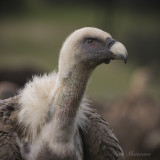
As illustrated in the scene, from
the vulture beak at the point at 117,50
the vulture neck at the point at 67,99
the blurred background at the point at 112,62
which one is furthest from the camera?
the blurred background at the point at 112,62

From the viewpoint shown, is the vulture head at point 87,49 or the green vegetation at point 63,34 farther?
the green vegetation at point 63,34

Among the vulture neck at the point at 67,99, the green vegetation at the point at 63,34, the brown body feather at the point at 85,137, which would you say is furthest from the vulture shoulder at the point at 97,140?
the green vegetation at the point at 63,34

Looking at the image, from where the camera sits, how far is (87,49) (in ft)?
16.6

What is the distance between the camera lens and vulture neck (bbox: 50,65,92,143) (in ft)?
16.9

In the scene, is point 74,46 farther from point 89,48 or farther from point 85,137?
point 85,137

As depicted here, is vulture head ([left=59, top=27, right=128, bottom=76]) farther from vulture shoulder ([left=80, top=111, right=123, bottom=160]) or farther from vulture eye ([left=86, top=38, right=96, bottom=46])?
vulture shoulder ([left=80, top=111, right=123, bottom=160])

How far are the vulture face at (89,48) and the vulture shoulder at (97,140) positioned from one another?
0.73 meters

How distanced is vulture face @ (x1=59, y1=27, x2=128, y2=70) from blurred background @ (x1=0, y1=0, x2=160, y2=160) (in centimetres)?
465

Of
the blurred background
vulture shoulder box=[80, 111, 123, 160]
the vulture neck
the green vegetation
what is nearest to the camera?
the vulture neck

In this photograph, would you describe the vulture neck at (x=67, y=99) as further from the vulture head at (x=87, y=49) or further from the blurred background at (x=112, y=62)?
the blurred background at (x=112, y=62)

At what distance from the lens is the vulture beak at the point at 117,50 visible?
16.0ft

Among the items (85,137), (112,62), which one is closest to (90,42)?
(85,137)

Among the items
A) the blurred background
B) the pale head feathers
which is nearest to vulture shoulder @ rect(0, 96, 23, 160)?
the pale head feathers

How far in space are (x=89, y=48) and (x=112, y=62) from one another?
16.0m
